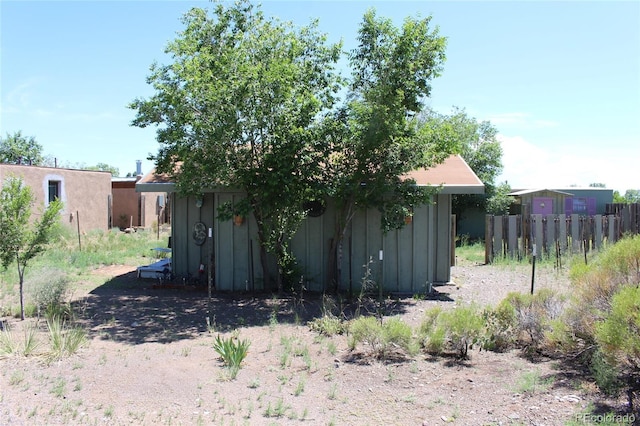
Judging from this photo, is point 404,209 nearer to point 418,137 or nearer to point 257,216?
point 418,137

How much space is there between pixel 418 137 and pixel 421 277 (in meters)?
3.28

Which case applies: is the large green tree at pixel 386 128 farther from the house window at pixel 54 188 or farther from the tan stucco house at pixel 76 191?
the house window at pixel 54 188

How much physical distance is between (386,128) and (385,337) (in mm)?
3951

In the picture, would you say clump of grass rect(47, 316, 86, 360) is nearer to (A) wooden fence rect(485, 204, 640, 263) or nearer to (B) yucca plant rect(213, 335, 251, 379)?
(B) yucca plant rect(213, 335, 251, 379)

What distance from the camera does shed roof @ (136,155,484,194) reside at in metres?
10.8

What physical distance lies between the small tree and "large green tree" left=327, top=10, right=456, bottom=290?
4.82 meters

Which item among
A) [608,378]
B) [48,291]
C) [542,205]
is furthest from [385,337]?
[542,205]

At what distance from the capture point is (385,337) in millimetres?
6234

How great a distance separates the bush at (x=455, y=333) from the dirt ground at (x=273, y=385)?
0.63ft

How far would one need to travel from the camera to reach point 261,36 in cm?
945

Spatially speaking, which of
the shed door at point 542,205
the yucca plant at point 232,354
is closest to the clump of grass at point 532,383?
the yucca plant at point 232,354

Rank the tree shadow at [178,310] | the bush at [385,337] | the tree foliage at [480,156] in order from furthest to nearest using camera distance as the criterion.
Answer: the tree foliage at [480,156], the tree shadow at [178,310], the bush at [385,337]

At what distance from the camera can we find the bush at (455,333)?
6.08 meters

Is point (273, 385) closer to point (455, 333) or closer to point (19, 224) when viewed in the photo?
point (455, 333)
